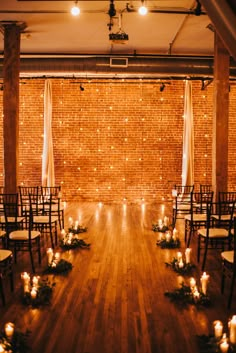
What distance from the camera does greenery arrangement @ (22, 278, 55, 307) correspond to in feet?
12.6

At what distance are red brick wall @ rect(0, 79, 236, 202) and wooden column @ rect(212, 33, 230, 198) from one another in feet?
12.8

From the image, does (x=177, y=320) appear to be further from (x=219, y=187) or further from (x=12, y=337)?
(x=219, y=187)

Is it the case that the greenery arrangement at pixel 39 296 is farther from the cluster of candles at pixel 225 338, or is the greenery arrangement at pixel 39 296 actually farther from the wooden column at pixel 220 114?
the wooden column at pixel 220 114

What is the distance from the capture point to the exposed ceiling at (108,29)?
6309 millimetres

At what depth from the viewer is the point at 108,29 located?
749 centimetres

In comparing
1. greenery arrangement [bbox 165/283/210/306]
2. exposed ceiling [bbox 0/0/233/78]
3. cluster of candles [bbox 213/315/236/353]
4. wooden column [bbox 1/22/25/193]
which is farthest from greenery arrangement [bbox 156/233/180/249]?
exposed ceiling [bbox 0/0/233/78]

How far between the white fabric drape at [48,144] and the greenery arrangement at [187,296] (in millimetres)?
7390

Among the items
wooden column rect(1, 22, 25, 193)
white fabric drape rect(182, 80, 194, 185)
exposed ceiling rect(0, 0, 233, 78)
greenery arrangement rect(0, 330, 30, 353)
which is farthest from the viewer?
white fabric drape rect(182, 80, 194, 185)

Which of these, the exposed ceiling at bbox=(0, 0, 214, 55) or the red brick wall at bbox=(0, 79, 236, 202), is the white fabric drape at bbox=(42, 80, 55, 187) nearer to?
the red brick wall at bbox=(0, 79, 236, 202)

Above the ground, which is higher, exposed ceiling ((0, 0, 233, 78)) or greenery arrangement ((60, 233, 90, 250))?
exposed ceiling ((0, 0, 233, 78))

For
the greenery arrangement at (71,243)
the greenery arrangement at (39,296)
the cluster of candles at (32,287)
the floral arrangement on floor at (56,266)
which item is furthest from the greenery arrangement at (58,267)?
the greenery arrangement at (71,243)

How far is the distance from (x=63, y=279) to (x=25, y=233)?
2.85 feet

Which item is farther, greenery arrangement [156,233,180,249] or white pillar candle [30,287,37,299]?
greenery arrangement [156,233,180,249]

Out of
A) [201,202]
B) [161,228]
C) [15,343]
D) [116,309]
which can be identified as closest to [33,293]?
[116,309]
